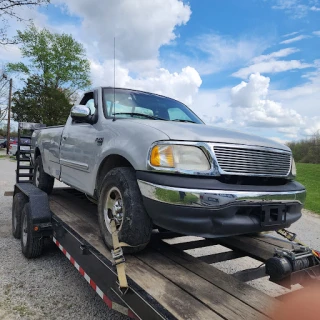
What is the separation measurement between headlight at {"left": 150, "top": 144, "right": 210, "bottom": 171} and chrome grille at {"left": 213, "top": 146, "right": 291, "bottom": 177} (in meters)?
0.13

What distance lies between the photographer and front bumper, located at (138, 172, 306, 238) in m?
2.26

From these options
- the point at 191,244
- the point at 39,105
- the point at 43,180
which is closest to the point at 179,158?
the point at 191,244

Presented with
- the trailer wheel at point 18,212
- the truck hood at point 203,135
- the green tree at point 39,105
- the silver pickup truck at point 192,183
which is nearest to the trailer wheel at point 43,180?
the trailer wheel at point 18,212

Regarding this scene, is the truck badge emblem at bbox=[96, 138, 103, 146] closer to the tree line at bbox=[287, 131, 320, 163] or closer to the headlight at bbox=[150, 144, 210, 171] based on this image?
the headlight at bbox=[150, 144, 210, 171]

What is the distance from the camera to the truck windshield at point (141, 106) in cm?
361

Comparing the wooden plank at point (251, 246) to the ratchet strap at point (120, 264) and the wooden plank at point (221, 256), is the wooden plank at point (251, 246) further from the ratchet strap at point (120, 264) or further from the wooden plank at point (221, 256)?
the ratchet strap at point (120, 264)

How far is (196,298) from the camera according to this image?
6.79ft

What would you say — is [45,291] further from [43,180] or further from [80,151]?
[43,180]

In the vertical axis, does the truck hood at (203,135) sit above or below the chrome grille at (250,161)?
above

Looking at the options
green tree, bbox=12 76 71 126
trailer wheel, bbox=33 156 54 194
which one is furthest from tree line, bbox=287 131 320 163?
A: trailer wheel, bbox=33 156 54 194

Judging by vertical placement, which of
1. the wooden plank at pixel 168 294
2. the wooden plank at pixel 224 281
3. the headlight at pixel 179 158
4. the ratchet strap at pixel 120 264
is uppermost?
the headlight at pixel 179 158

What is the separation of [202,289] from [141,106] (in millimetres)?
2288

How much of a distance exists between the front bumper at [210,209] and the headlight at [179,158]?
0.18 metres

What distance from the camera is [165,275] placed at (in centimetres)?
239
